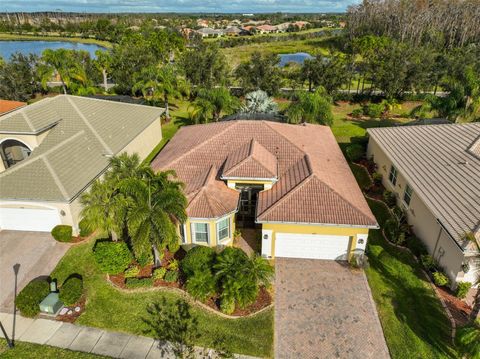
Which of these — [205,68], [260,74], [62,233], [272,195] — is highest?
[205,68]

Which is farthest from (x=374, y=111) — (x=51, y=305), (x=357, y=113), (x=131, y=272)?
(x=51, y=305)

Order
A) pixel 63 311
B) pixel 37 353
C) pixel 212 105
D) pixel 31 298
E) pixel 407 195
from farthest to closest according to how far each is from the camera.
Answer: pixel 212 105 → pixel 407 195 → pixel 63 311 → pixel 31 298 → pixel 37 353

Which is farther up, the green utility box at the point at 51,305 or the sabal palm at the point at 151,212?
the sabal palm at the point at 151,212

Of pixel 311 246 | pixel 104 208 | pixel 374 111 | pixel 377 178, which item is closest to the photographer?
pixel 104 208

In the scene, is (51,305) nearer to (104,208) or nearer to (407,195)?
(104,208)

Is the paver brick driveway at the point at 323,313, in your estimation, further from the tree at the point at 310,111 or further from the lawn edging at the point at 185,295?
the tree at the point at 310,111

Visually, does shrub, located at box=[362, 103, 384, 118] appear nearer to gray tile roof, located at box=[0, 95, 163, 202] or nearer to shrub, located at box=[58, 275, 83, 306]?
gray tile roof, located at box=[0, 95, 163, 202]

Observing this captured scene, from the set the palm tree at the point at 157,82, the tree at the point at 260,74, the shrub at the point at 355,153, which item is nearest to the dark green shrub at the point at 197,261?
the shrub at the point at 355,153
